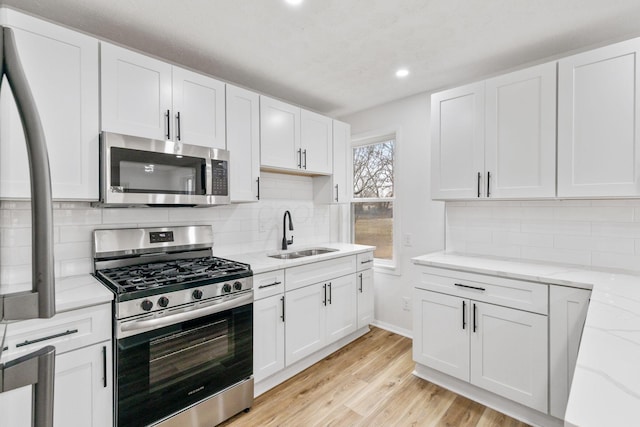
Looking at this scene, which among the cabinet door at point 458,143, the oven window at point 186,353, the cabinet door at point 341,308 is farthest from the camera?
the cabinet door at point 341,308

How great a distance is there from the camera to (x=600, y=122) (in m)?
1.95

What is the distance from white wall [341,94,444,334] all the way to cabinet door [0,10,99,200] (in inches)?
105

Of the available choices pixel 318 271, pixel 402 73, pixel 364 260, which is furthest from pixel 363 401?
pixel 402 73

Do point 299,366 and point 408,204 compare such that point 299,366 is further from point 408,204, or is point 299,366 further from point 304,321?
point 408,204

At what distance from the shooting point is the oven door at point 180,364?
1612 mm

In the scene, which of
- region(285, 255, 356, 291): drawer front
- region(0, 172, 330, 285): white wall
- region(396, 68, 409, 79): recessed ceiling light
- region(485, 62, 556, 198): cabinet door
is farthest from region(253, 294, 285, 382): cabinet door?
region(396, 68, 409, 79): recessed ceiling light

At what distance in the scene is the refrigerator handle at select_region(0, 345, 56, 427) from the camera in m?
0.44

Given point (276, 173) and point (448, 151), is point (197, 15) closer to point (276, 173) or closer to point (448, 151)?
point (276, 173)

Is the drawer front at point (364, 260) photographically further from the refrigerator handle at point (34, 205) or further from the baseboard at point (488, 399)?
the refrigerator handle at point (34, 205)

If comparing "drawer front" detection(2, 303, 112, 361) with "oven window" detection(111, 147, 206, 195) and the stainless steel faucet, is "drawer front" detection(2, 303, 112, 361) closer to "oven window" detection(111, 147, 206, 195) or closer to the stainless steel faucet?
"oven window" detection(111, 147, 206, 195)

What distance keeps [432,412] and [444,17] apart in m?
2.58

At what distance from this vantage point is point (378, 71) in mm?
2680

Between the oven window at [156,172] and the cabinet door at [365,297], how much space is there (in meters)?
1.79

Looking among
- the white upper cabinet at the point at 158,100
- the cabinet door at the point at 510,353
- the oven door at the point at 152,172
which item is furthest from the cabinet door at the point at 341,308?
the white upper cabinet at the point at 158,100
